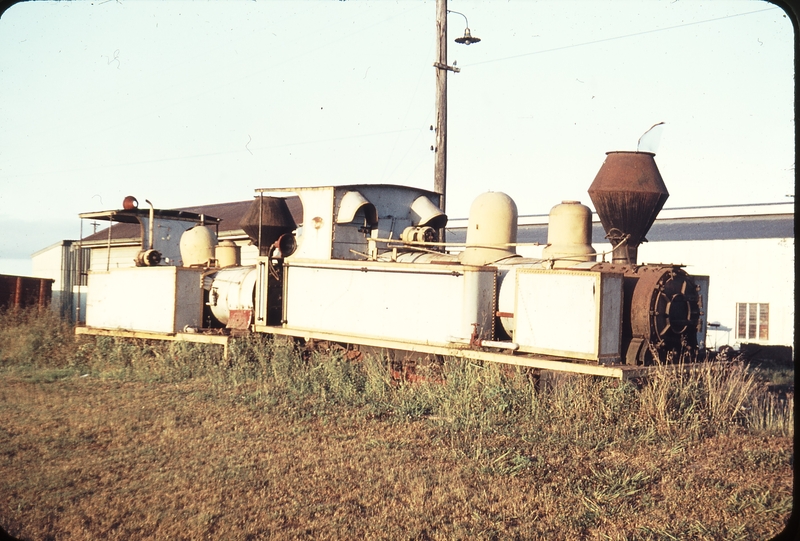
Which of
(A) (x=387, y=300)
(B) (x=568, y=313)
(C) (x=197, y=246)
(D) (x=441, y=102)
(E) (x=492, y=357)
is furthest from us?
(D) (x=441, y=102)

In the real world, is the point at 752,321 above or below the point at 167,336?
above

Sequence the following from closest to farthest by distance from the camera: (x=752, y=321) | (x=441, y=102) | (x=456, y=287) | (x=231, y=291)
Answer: (x=456, y=287) → (x=231, y=291) → (x=441, y=102) → (x=752, y=321)

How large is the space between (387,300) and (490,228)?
190 cm

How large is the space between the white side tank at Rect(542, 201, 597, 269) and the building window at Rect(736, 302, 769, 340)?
405 inches

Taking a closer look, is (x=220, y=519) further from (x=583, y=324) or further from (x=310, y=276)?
(x=310, y=276)

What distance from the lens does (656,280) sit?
9.80m

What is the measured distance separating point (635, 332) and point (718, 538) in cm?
454

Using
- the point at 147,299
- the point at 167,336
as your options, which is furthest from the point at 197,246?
the point at 167,336

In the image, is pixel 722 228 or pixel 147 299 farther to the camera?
pixel 722 228

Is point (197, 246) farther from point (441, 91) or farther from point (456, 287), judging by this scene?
point (456, 287)

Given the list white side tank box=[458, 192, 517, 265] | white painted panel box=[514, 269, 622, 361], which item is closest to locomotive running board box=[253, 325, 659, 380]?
white painted panel box=[514, 269, 622, 361]

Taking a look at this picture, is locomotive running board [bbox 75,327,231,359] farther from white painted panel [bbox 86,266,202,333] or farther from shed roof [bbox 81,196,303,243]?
shed roof [bbox 81,196,303,243]

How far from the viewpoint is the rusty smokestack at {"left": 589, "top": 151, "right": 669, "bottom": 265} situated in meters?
10.8

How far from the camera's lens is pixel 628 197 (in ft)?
35.4
